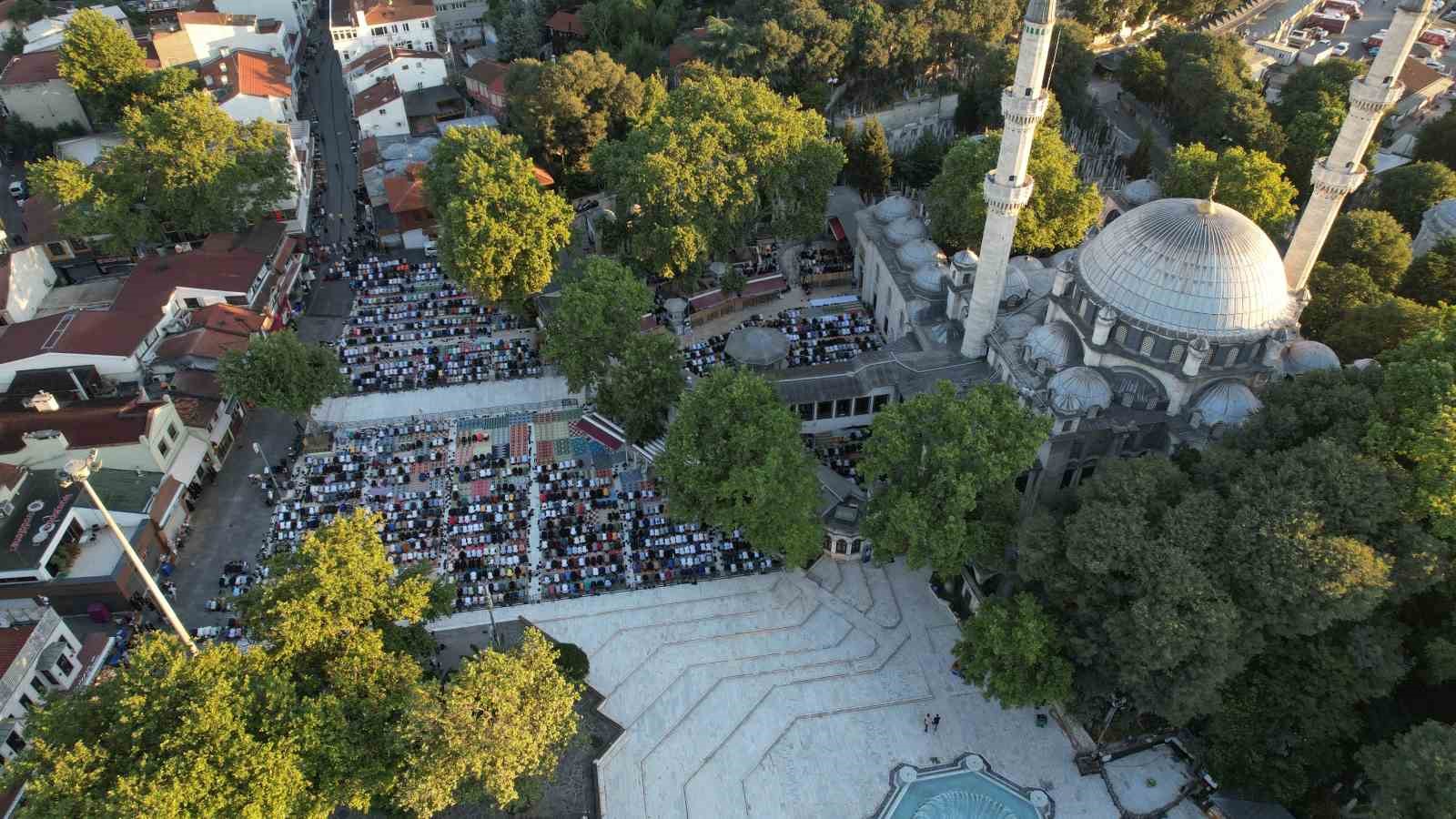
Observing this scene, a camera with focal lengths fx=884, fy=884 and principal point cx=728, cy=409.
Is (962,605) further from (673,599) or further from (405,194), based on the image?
(405,194)

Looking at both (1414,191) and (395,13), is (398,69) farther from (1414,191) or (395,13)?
(1414,191)

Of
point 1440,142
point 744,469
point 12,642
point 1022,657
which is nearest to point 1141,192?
point 1440,142

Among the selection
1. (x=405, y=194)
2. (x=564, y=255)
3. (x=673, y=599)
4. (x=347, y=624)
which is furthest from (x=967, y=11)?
(x=347, y=624)

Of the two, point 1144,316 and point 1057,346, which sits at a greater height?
point 1144,316

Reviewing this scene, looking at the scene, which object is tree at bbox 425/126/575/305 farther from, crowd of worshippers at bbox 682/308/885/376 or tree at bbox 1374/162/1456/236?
tree at bbox 1374/162/1456/236

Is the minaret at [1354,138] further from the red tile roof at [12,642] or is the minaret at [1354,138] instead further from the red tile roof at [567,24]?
the red tile roof at [567,24]

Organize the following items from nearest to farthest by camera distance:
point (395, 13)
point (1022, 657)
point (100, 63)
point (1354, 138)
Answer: point (1022, 657) → point (1354, 138) → point (100, 63) → point (395, 13)

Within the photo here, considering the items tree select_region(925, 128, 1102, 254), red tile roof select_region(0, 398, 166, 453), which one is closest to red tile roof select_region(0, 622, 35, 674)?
red tile roof select_region(0, 398, 166, 453)
